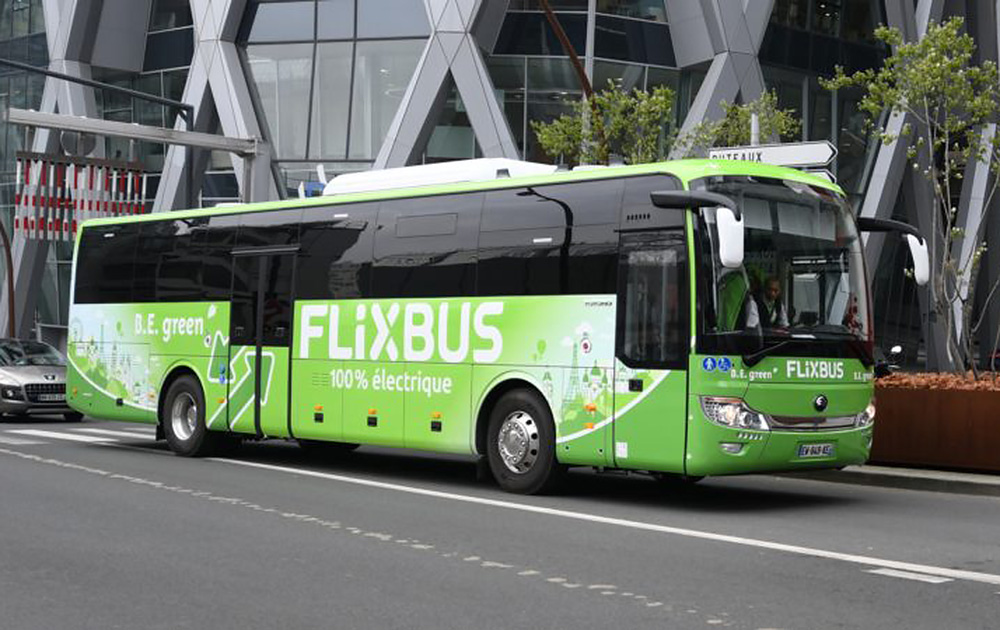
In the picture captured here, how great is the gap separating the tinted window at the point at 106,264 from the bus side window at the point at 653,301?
29.6 ft

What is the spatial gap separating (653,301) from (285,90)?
97.7ft

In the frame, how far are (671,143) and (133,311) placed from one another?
1428cm

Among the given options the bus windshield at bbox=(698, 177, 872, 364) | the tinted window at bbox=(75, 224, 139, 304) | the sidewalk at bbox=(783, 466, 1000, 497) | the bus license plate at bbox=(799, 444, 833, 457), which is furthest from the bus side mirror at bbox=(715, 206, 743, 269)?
the tinted window at bbox=(75, 224, 139, 304)

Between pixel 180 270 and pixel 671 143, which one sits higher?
pixel 671 143

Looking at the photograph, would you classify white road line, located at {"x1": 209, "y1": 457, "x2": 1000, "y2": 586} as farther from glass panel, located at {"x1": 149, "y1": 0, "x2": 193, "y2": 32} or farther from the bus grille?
glass panel, located at {"x1": 149, "y1": 0, "x2": 193, "y2": 32}

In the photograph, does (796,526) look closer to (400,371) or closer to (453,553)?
(453,553)

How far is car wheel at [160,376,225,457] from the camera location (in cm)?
1745

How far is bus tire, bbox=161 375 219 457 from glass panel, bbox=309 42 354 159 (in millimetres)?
21878

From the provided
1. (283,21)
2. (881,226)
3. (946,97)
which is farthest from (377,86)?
(881,226)

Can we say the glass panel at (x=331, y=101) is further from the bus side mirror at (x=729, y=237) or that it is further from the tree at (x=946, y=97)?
the bus side mirror at (x=729, y=237)

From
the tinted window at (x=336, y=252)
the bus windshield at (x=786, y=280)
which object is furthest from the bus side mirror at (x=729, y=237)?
the tinted window at (x=336, y=252)

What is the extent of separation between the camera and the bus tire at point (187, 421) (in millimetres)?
17453

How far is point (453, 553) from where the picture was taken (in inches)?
363

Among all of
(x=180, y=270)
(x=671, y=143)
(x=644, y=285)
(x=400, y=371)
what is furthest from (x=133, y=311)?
(x=671, y=143)
